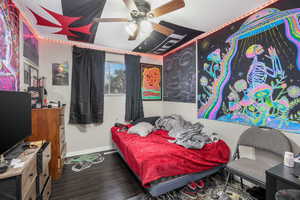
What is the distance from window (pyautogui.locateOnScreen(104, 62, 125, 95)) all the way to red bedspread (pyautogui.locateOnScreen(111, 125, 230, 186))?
1585 millimetres

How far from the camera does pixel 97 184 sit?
1952 mm

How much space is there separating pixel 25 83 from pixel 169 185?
250 cm

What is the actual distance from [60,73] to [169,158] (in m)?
2.80

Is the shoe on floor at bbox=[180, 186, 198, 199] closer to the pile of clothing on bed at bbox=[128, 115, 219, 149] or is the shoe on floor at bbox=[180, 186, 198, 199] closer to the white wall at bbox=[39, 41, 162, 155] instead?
the pile of clothing on bed at bbox=[128, 115, 219, 149]

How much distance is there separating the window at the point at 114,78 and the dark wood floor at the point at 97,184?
1.72 m

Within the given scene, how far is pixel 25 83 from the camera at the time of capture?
193 cm

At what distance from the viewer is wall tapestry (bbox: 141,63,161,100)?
143 inches

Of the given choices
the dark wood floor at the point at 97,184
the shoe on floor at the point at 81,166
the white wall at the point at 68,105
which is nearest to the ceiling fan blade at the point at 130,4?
the white wall at the point at 68,105

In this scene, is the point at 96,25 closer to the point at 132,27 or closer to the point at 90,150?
the point at 132,27

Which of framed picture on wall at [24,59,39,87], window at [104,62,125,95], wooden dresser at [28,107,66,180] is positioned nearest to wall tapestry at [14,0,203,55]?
window at [104,62,125,95]

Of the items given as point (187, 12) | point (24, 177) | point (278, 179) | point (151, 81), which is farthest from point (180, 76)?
point (24, 177)

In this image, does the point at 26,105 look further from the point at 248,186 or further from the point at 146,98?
the point at 248,186

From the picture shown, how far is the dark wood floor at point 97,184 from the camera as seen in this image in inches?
68.2

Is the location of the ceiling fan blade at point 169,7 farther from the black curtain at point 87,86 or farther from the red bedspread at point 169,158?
the black curtain at point 87,86
